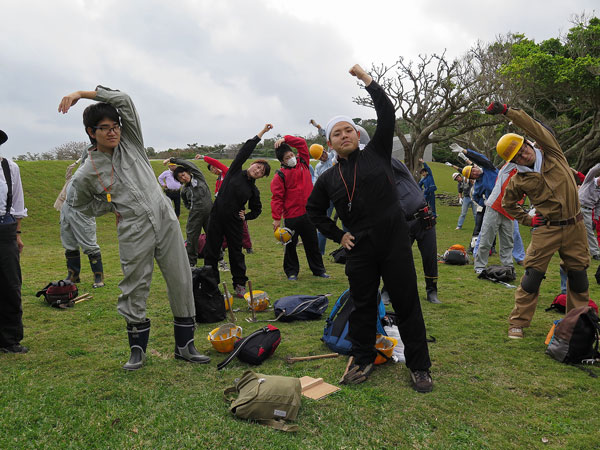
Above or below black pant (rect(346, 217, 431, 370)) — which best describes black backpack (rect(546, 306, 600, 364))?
below

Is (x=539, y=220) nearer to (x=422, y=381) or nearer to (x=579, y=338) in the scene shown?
(x=579, y=338)

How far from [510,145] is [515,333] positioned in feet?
7.18

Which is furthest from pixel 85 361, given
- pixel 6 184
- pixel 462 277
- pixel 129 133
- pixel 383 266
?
pixel 462 277

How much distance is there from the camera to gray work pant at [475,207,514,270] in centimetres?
815

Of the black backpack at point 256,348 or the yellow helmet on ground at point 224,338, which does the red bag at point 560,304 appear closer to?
the black backpack at point 256,348

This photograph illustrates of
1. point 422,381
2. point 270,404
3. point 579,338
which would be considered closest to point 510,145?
point 579,338

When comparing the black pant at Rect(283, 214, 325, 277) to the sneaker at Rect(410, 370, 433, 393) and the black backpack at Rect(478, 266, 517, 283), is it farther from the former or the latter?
the sneaker at Rect(410, 370, 433, 393)

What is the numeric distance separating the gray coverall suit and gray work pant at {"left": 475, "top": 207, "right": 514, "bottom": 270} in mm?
6451

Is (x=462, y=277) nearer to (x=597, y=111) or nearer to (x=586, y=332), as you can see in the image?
(x=586, y=332)

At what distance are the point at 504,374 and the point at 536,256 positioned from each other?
161cm

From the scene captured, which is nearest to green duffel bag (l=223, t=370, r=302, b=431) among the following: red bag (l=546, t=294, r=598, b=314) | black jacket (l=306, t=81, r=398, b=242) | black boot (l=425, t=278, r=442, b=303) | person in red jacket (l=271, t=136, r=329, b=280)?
black jacket (l=306, t=81, r=398, b=242)

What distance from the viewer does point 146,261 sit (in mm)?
3781

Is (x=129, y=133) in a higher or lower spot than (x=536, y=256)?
higher

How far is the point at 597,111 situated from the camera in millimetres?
18438
